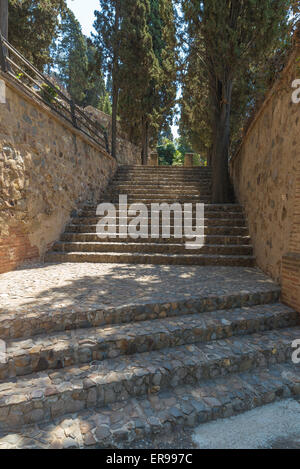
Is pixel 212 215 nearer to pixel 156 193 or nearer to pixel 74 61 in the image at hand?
pixel 156 193

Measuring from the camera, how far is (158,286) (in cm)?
359

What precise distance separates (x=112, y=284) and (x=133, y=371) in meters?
1.62

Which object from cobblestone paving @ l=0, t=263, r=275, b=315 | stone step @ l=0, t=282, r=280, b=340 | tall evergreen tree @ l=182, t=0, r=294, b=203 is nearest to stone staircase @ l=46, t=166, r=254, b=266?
cobblestone paving @ l=0, t=263, r=275, b=315

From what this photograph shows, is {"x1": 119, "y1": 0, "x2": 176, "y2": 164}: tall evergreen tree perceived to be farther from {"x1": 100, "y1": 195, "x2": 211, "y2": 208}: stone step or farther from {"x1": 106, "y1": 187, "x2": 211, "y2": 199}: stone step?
{"x1": 100, "y1": 195, "x2": 211, "y2": 208}: stone step

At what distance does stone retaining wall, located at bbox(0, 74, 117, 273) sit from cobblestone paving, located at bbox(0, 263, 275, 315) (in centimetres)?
58

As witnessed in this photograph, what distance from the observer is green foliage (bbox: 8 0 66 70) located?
7.79 m

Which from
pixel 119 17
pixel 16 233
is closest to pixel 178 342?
pixel 16 233

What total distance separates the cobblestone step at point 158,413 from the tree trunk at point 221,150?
530 centimetres

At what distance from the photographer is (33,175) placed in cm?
464

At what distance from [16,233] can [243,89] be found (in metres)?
8.38

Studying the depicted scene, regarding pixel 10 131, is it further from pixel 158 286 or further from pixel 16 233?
pixel 158 286

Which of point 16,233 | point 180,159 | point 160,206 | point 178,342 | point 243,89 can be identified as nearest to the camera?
point 178,342
